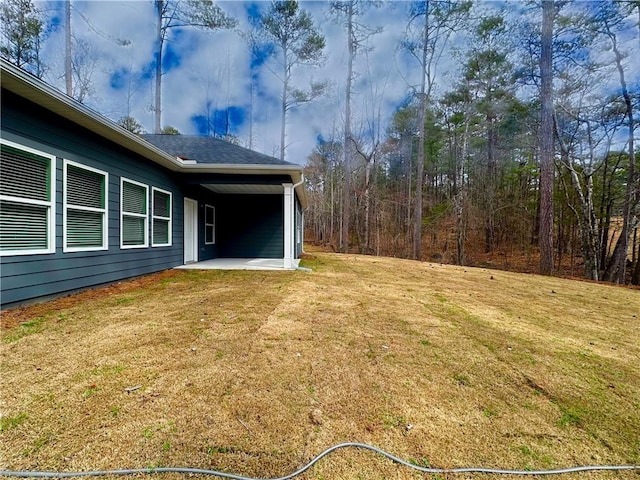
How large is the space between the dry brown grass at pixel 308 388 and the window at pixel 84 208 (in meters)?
1.07

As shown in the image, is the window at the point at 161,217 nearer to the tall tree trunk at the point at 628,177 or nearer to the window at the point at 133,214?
the window at the point at 133,214

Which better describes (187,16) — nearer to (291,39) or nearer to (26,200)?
(291,39)

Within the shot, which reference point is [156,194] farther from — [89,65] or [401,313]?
[89,65]

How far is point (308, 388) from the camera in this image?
5.98 feet

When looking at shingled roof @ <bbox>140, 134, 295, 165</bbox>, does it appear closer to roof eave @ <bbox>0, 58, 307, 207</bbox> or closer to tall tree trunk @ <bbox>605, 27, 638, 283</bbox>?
roof eave @ <bbox>0, 58, 307, 207</bbox>

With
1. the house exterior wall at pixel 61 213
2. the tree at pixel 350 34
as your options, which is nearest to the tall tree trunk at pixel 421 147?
the tree at pixel 350 34

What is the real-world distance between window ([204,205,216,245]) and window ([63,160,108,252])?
3.71 meters

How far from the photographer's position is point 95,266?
14.4ft

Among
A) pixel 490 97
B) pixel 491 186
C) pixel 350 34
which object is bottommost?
pixel 491 186

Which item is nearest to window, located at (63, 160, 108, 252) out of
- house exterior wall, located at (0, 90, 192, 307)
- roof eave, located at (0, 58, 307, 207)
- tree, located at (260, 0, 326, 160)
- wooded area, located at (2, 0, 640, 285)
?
house exterior wall, located at (0, 90, 192, 307)

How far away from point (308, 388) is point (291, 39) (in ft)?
57.6

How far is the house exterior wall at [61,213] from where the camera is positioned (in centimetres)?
319

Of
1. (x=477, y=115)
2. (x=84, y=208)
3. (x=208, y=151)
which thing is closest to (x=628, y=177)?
(x=477, y=115)

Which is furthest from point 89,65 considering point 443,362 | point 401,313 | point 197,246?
point 443,362
